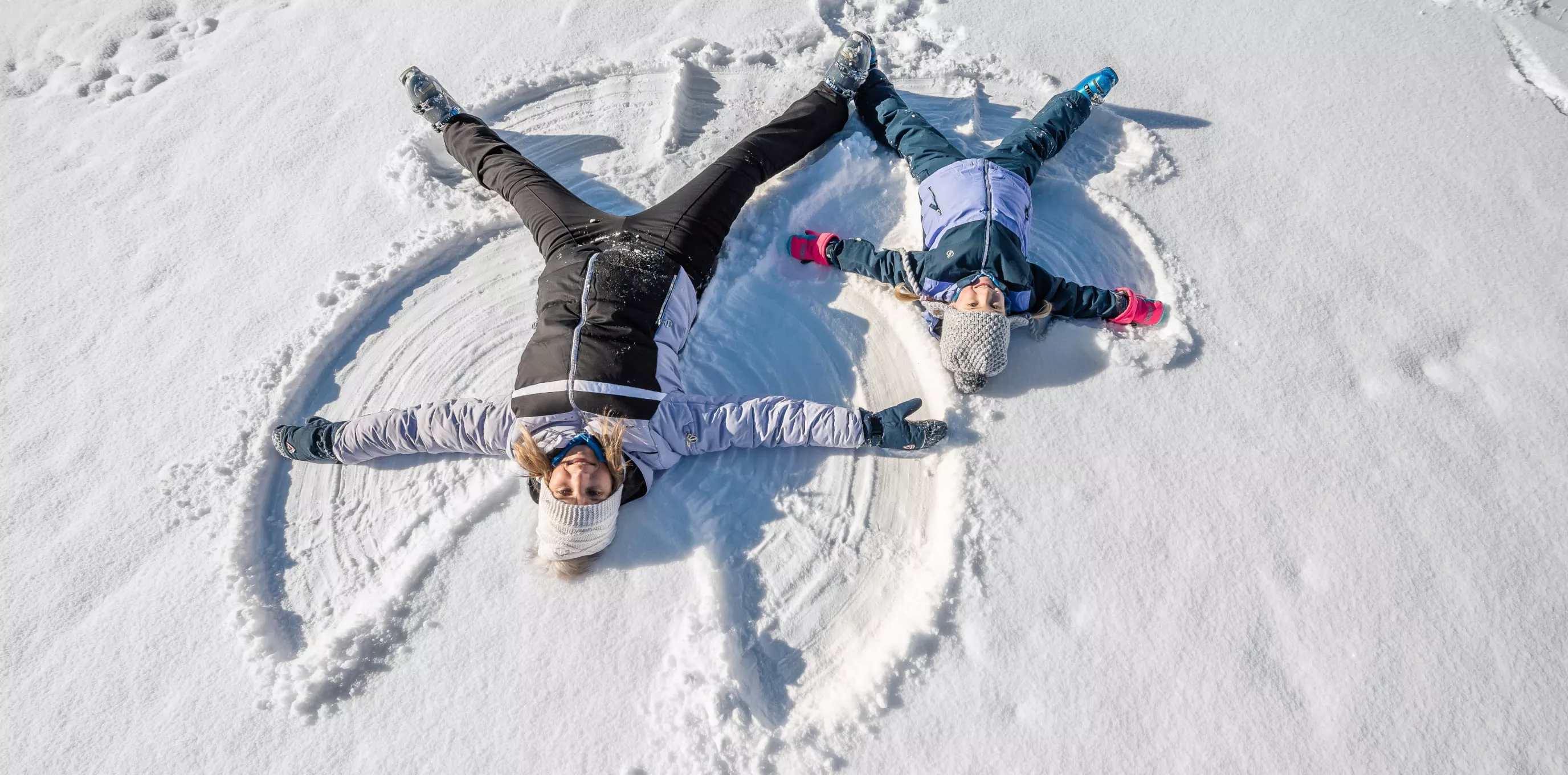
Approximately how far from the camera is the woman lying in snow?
269 cm

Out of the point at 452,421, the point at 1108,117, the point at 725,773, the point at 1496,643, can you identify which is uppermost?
the point at 1108,117

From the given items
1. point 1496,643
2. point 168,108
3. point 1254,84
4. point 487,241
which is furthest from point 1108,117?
point 168,108

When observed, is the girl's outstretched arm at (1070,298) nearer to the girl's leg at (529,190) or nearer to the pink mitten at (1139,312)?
the pink mitten at (1139,312)

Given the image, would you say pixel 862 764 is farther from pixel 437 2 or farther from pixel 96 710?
pixel 437 2

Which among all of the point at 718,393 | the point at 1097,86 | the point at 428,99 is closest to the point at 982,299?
the point at 718,393

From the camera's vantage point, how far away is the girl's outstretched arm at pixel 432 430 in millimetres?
2893

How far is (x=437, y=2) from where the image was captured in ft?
13.5

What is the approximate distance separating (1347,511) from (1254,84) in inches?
89.3

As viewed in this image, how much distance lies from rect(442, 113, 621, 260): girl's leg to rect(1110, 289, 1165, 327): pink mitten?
2.16 m

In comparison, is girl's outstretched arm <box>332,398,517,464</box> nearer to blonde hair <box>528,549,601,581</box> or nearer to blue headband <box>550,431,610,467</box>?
blue headband <box>550,431,610,467</box>

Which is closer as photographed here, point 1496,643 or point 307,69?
point 1496,643

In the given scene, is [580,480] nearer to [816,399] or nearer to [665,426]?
[665,426]

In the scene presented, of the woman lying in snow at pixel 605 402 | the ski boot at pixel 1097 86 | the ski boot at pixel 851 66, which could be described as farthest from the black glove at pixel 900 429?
the ski boot at pixel 1097 86

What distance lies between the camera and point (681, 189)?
10.8ft
